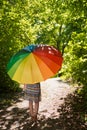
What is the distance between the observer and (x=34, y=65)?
695 centimetres

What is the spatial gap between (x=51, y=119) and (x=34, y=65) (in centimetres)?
203

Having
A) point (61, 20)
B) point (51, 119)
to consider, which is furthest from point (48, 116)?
point (61, 20)

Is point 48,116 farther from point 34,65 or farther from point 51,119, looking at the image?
point 34,65

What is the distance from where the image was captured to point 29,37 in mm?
13969

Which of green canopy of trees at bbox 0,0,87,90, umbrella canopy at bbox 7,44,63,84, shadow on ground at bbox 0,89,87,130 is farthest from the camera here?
green canopy of trees at bbox 0,0,87,90

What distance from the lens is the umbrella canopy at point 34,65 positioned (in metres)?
6.88

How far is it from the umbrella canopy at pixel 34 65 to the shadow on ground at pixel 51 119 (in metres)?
1.49

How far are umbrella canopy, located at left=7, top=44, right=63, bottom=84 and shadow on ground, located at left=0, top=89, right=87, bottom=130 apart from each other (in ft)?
4.90

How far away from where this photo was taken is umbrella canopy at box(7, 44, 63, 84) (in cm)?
688

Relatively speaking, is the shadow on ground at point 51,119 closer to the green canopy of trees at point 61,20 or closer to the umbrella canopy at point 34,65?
the green canopy of trees at point 61,20

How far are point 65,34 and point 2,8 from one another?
21.1 metres

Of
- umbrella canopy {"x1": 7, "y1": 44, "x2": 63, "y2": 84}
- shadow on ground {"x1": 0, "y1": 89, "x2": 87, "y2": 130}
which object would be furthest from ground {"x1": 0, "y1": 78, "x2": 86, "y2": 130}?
umbrella canopy {"x1": 7, "y1": 44, "x2": 63, "y2": 84}

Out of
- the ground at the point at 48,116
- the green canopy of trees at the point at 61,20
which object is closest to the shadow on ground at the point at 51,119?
the ground at the point at 48,116

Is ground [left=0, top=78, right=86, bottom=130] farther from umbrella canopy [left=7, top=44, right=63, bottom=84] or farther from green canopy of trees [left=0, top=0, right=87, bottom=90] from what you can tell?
umbrella canopy [left=7, top=44, right=63, bottom=84]
